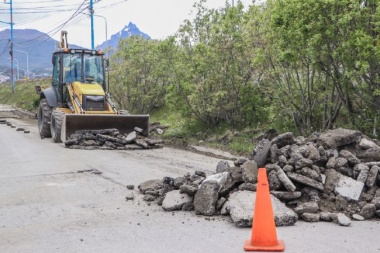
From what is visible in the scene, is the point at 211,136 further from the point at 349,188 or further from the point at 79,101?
the point at 349,188

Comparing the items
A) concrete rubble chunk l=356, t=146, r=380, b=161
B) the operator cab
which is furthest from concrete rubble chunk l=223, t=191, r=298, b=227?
the operator cab

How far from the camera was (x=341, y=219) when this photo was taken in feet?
19.4

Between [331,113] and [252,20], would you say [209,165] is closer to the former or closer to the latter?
[331,113]

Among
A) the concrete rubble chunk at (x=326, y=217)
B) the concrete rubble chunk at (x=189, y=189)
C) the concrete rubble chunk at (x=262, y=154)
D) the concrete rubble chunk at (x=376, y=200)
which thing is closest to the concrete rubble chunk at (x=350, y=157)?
the concrete rubble chunk at (x=376, y=200)

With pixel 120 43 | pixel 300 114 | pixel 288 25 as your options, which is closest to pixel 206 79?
pixel 300 114

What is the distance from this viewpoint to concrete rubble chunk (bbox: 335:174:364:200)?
6.47m

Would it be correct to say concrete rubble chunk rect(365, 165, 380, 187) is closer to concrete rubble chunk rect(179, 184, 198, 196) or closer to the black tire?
concrete rubble chunk rect(179, 184, 198, 196)

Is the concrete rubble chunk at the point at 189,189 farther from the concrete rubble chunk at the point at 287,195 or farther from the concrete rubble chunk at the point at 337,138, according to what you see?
the concrete rubble chunk at the point at 337,138

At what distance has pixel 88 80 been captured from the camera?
17.0m

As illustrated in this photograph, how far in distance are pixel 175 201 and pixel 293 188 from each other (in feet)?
5.76

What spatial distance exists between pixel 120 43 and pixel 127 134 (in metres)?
9.56

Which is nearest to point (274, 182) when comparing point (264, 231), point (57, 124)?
point (264, 231)

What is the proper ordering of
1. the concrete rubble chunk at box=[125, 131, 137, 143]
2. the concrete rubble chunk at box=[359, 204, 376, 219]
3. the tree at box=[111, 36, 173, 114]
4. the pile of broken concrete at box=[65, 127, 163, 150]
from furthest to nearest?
the tree at box=[111, 36, 173, 114]
the concrete rubble chunk at box=[125, 131, 137, 143]
the pile of broken concrete at box=[65, 127, 163, 150]
the concrete rubble chunk at box=[359, 204, 376, 219]

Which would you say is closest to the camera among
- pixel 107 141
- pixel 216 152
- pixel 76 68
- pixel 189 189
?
pixel 189 189
